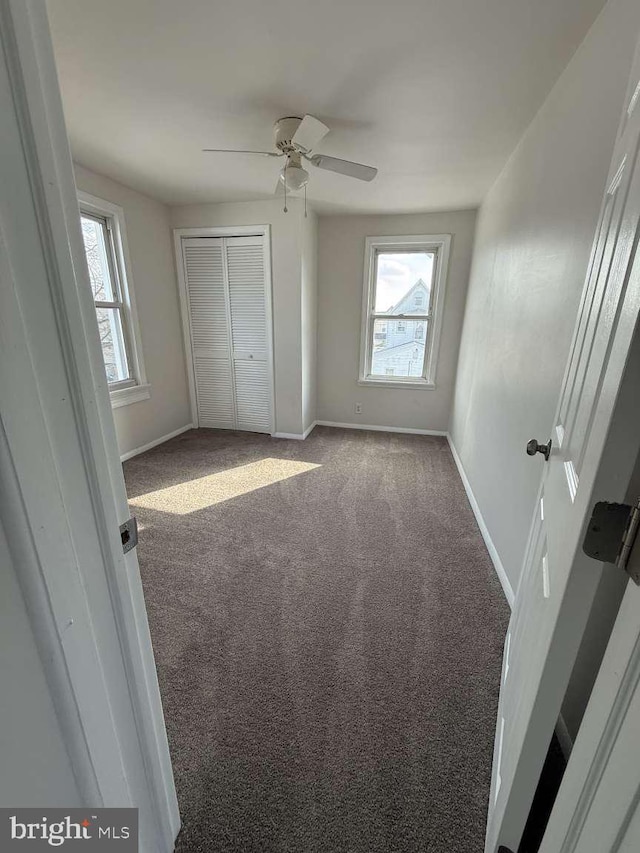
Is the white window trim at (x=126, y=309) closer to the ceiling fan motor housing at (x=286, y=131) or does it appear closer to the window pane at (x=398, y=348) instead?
the ceiling fan motor housing at (x=286, y=131)

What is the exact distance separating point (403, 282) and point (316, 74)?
2537 mm

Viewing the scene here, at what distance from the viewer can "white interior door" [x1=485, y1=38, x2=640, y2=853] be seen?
1.62 feet

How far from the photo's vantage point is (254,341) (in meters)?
3.87

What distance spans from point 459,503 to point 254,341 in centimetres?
267

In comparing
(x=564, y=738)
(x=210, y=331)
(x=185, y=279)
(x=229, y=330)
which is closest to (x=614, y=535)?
(x=564, y=738)

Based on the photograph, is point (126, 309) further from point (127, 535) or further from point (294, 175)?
point (127, 535)

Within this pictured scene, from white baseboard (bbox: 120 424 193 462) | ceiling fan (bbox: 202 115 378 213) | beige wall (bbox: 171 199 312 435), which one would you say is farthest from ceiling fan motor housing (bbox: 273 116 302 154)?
white baseboard (bbox: 120 424 193 462)

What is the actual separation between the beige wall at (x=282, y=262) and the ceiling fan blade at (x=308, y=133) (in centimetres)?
144

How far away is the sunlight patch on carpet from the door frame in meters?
1.97

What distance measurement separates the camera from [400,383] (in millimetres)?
4199

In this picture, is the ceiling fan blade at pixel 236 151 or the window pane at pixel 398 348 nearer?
the ceiling fan blade at pixel 236 151

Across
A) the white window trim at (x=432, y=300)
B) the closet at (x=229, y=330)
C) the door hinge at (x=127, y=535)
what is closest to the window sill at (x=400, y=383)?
the white window trim at (x=432, y=300)

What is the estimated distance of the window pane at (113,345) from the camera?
3.19 m

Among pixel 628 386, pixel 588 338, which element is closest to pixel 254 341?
pixel 588 338
